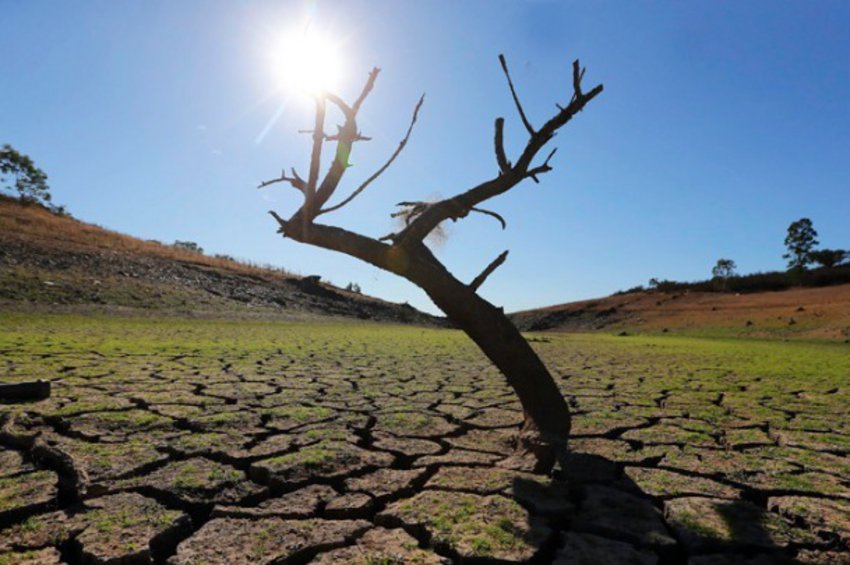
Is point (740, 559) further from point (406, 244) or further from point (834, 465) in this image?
point (406, 244)

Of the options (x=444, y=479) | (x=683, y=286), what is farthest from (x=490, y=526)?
(x=683, y=286)

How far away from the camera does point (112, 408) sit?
10.5ft

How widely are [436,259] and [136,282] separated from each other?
16154 mm

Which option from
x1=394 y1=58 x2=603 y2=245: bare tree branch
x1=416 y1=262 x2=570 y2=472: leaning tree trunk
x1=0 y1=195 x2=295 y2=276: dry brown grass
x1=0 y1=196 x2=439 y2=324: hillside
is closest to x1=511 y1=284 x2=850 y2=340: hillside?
x1=0 y1=196 x2=439 y2=324: hillside

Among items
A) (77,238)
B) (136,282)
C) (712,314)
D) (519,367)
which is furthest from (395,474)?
(77,238)

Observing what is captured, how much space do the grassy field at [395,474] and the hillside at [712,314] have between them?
12.6 m

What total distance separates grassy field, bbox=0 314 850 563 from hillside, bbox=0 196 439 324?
9978 millimetres

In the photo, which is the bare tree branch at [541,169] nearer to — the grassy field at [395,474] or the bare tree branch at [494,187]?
the bare tree branch at [494,187]

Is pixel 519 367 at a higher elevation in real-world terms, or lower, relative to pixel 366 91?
lower

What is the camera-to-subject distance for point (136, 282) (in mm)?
15969

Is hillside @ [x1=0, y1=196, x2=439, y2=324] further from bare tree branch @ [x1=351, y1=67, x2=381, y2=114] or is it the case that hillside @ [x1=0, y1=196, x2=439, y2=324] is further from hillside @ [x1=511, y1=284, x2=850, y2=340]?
bare tree branch @ [x1=351, y1=67, x2=381, y2=114]

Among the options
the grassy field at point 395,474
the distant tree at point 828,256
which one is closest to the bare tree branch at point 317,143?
the grassy field at point 395,474

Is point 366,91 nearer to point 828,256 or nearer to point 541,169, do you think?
point 541,169

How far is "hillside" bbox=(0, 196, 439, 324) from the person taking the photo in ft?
43.2
